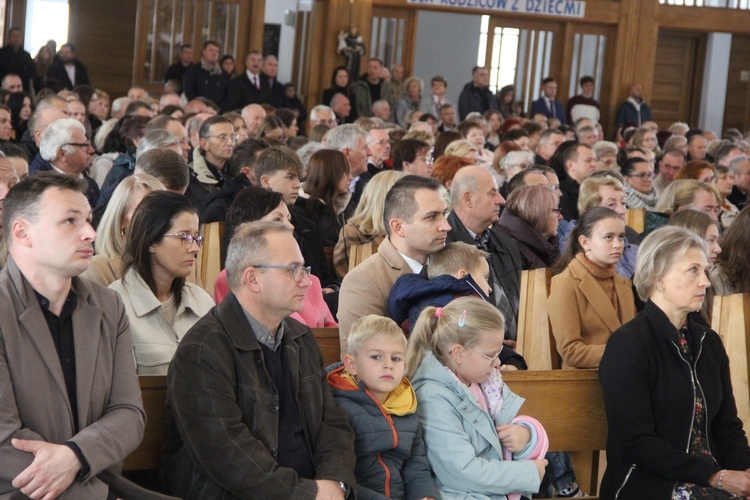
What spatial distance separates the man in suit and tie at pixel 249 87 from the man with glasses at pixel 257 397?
411 inches

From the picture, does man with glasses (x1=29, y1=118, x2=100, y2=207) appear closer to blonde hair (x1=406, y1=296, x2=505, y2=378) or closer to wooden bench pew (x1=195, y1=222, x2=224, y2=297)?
wooden bench pew (x1=195, y1=222, x2=224, y2=297)

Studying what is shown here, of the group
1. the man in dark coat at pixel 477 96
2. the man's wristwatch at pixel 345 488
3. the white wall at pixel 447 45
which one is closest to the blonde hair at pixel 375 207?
the man's wristwatch at pixel 345 488

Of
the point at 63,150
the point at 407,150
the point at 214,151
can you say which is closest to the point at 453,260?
the point at 63,150

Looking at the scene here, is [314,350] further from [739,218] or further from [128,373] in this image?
[739,218]

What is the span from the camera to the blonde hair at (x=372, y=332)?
3145 mm

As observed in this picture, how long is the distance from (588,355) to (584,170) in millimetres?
3894

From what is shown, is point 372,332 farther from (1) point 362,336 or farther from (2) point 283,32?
(2) point 283,32

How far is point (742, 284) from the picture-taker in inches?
203

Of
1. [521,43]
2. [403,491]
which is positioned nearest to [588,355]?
[403,491]

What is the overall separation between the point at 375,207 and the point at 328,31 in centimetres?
975

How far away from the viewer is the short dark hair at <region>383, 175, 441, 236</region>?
13.7 feet

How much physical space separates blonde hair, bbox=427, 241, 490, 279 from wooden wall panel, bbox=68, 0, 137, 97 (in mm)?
13773

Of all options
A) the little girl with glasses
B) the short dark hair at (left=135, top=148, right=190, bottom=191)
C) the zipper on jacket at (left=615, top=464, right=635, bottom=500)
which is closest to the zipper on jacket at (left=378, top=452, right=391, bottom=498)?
the little girl with glasses

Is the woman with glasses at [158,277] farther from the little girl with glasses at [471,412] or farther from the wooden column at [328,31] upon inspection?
the wooden column at [328,31]
